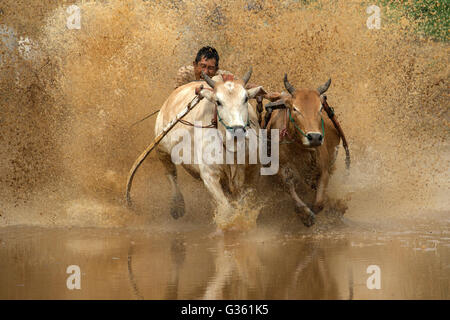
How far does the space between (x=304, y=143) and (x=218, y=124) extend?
0.88 m

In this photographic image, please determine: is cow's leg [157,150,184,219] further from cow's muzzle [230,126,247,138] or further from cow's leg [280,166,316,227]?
cow's muzzle [230,126,247,138]

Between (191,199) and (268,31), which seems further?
(268,31)

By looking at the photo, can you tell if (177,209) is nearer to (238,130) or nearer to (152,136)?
(152,136)

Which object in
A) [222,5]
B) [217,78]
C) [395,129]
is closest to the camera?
[217,78]

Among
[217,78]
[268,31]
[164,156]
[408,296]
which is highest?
[268,31]

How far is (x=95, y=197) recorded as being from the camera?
33.5ft

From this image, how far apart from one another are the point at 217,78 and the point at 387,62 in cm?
420

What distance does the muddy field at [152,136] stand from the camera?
7.28 meters

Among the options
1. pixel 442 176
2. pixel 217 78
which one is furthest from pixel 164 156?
pixel 442 176

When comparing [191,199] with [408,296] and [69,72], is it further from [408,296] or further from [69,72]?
[408,296]

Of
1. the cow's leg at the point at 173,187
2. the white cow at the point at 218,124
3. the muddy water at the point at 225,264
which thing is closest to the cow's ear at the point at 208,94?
the white cow at the point at 218,124

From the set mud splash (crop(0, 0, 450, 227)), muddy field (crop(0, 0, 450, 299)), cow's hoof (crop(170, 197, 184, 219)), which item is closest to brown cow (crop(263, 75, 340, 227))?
muddy field (crop(0, 0, 450, 299))

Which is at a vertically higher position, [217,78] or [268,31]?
[268,31]

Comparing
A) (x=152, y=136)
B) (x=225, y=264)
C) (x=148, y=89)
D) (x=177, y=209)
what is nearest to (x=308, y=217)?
(x=177, y=209)
